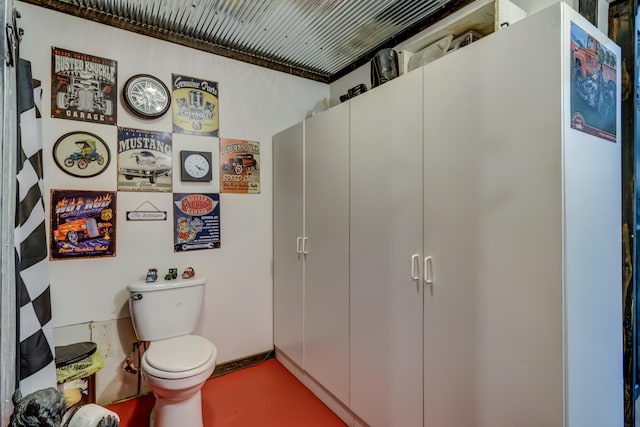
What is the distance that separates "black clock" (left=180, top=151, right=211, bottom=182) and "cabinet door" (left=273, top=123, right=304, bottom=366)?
1.82ft

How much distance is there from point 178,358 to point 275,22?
7.10ft

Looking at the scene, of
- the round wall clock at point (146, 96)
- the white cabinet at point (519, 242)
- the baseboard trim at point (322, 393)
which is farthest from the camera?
the round wall clock at point (146, 96)

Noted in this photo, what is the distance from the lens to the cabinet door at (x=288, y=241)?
2273 mm

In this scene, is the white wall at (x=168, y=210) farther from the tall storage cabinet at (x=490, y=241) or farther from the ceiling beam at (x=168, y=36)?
the tall storage cabinet at (x=490, y=241)

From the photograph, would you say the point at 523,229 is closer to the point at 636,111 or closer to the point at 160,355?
the point at 636,111

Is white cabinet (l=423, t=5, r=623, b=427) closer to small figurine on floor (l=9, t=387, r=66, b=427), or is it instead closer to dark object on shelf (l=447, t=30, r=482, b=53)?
dark object on shelf (l=447, t=30, r=482, b=53)

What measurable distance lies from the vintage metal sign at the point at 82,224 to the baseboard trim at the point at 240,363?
118 centimetres

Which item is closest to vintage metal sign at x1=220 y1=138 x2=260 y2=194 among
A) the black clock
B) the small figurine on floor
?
the black clock

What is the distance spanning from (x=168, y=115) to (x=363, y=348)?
6.68 ft

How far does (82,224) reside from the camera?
6.30ft

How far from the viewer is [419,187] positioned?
1.40 m

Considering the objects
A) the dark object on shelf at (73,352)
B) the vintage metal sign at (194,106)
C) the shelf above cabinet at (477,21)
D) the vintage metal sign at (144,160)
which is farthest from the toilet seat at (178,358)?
the shelf above cabinet at (477,21)

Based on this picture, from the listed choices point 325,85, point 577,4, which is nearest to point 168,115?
point 325,85

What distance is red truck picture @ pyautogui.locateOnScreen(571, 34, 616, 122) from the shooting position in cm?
103
